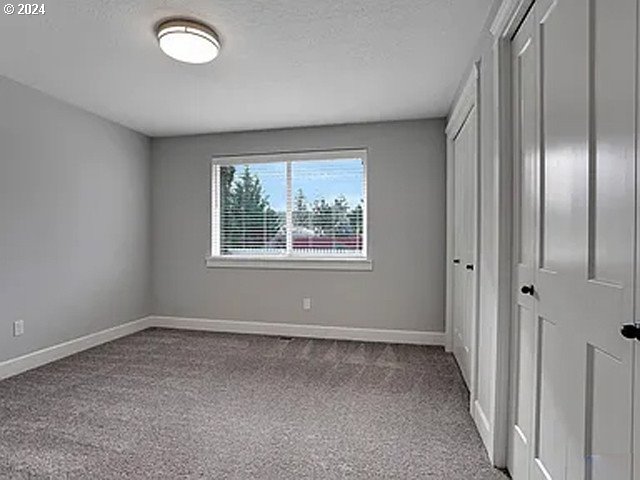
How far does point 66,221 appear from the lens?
12.7 feet

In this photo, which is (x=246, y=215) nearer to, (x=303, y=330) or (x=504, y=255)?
(x=303, y=330)

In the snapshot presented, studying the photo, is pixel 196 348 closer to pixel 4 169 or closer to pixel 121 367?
pixel 121 367

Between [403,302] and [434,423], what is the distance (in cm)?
197

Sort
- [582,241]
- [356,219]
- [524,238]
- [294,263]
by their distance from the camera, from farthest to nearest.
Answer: [294,263]
[356,219]
[524,238]
[582,241]

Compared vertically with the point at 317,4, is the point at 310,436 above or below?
below

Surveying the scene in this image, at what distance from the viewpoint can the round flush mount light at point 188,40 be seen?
236cm

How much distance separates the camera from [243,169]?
4.92 meters

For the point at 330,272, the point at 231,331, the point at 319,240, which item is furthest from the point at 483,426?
Result: the point at 231,331

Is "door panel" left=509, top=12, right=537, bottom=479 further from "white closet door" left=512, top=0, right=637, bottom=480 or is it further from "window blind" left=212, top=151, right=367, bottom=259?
"window blind" left=212, top=151, right=367, bottom=259

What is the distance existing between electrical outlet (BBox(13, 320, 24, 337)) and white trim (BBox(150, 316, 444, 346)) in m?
1.72

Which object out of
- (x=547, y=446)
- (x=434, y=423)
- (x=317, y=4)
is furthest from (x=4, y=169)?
(x=547, y=446)

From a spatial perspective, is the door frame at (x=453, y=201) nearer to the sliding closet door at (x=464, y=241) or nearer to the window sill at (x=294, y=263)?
the sliding closet door at (x=464, y=241)

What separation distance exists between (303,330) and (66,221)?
2572 millimetres

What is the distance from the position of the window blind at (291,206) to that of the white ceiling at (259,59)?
0.60m
